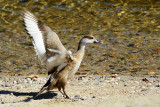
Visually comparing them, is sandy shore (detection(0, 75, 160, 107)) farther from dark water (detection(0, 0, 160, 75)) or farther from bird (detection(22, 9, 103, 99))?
dark water (detection(0, 0, 160, 75))

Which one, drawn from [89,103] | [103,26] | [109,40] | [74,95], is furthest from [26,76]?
[103,26]

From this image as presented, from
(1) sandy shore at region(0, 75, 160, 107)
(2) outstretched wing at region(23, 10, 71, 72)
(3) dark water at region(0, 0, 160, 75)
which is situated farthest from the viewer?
(3) dark water at region(0, 0, 160, 75)

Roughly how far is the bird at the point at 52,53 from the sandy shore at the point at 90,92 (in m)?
0.34

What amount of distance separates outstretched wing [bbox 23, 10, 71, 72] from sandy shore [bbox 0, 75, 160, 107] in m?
0.76

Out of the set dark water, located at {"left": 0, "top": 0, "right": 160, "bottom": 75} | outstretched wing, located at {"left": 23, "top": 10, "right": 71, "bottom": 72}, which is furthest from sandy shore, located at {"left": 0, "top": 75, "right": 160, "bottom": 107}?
dark water, located at {"left": 0, "top": 0, "right": 160, "bottom": 75}

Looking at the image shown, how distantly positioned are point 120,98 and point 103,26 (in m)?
7.24

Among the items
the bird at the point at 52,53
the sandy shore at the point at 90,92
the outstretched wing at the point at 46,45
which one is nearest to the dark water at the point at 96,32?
the sandy shore at the point at 90,92

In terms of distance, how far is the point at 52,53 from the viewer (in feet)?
22.7

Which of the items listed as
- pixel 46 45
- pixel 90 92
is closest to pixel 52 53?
pixel 46 45

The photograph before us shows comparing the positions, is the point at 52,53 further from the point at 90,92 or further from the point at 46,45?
the point at 90,92

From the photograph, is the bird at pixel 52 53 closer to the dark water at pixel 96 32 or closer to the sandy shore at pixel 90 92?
the sandy shore at pixel 90 92

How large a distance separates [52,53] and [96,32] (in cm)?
642

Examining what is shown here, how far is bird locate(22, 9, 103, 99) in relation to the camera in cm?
695

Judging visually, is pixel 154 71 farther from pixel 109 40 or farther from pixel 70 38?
pixel 70 38
